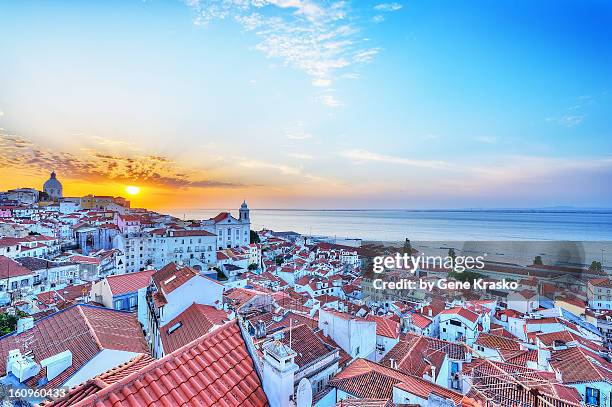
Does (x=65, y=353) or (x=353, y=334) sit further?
(x=353, y=334)

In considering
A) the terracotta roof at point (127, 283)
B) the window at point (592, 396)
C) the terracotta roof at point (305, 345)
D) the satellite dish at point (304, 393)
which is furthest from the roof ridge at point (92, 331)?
the window at point (592, 396)

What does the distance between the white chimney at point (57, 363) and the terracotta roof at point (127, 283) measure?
6.36 m

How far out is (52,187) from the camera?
247ft

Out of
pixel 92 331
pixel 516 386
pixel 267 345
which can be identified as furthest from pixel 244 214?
pixel 267 345

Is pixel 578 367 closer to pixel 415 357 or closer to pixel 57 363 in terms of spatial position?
pixel 415 357

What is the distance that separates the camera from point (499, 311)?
2325cm

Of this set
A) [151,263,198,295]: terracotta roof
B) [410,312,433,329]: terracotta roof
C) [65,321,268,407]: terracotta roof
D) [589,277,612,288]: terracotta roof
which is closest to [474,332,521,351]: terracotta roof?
[410,312,433,329]: terracotta roof

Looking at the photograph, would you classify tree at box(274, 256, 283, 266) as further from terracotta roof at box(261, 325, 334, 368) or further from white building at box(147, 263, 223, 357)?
terracotta roof at box(261, 325, 334, 368)

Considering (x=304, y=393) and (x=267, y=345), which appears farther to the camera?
(x=267, y=345)

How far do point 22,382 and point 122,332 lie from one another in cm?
295

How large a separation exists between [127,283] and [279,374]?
14.0 metres

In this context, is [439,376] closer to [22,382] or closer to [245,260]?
[22,382]

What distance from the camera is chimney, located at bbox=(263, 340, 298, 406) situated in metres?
2.77

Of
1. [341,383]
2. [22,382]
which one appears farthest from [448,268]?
[22,382]
